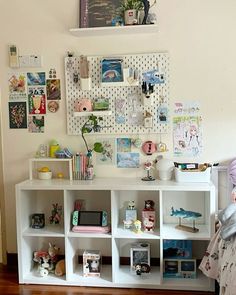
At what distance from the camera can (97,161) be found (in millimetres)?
2912

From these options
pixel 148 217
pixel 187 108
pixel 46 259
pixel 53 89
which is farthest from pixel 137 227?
pixel 53 89

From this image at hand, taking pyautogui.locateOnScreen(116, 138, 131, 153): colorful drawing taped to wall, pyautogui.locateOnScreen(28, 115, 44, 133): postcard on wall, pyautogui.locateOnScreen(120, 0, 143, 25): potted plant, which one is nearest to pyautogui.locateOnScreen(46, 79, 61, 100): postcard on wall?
pyautogui.locateOnScreen(28, 115, 44, 133): postcard on wall

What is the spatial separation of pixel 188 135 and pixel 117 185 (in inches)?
26.7

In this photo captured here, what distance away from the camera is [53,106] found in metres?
2.92

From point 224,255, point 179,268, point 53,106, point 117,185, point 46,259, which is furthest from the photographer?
point 53,106

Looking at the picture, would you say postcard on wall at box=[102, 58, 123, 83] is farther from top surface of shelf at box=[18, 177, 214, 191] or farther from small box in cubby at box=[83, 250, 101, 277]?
small box in cubby at box=[83, 250, 101, 277]

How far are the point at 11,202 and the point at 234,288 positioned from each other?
74.8 inches

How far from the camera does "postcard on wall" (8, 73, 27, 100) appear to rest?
295cm

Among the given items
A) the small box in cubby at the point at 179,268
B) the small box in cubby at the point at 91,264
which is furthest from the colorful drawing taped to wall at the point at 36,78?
the small box in cubby at the point at 179,268

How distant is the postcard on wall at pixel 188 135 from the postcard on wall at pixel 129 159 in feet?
1.03

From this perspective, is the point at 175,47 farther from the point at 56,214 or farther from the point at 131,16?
the point at 56,214

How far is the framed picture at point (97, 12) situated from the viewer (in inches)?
109

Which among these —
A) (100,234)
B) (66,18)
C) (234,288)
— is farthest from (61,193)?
(234,288)

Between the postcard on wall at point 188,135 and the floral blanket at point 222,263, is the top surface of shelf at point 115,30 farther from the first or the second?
the floral blanket at point 222,263
